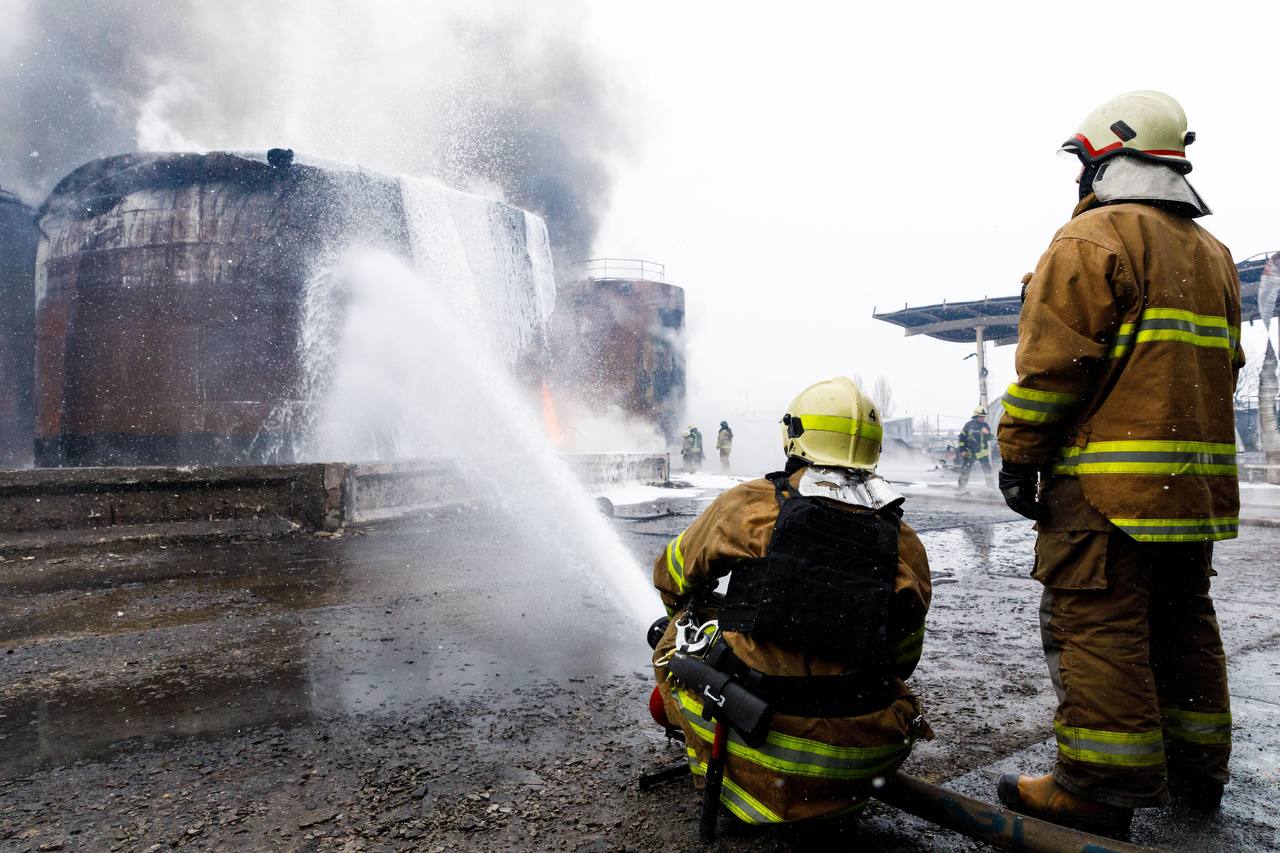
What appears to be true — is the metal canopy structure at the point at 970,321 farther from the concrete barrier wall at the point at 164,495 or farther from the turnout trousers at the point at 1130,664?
the turnout trousers at the point at 1130,664

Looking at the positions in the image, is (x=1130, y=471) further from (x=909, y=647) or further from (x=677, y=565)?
(x=677, y=565)

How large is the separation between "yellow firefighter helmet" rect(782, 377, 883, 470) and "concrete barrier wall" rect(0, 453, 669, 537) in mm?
6781

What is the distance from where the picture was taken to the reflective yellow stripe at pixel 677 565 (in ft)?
6.48

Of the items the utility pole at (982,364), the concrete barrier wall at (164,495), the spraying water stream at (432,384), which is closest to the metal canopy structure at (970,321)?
the utility pole at (982,364)

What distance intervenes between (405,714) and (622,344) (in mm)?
25663

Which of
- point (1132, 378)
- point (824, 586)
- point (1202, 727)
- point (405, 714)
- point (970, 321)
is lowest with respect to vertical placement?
point (405, 714)

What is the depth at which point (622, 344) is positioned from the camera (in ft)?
92.5

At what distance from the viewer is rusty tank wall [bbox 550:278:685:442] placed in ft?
91.1

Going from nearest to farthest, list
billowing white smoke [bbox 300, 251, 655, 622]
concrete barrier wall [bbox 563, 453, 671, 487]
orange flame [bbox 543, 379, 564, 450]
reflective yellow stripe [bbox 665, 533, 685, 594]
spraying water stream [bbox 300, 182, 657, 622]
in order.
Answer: reflective yellow stripe [bbox 665, 533, 685, 594] < spraying water stream [bbox 300, 182, 657, 622] < billowing white smoke [bbox 300, 251, 655, 622] < concrete barrier wall [bbox 563, 453, 671, 487] < orange flame [bbox 543, 379, 564, 450]

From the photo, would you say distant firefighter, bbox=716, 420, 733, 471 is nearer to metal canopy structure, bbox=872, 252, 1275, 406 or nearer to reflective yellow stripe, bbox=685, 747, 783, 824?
metal canopy structure, bbox=872, 252, 1275, 406

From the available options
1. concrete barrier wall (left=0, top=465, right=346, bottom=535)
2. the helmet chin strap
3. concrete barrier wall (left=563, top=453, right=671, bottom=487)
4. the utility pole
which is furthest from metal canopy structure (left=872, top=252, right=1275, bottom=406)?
the helmet chin strap

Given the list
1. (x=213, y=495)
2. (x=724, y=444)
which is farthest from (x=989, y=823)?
(x=724, y=444)

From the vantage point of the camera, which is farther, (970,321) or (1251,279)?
(970,321)

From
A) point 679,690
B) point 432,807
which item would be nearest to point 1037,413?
point 679,690
